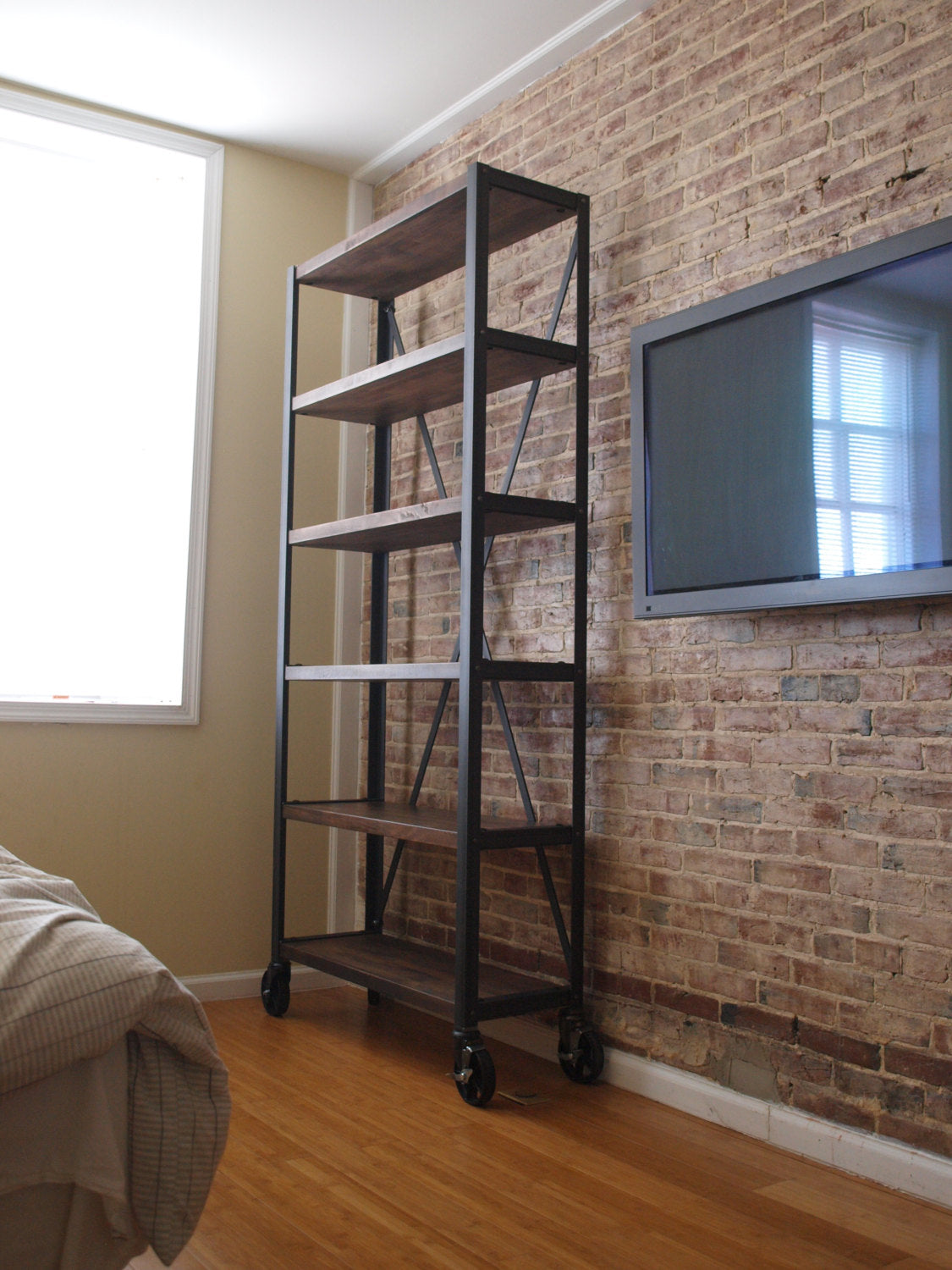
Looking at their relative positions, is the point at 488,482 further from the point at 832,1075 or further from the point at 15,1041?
the point at 15,1041

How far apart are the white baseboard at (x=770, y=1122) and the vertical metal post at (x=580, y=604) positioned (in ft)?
0.78

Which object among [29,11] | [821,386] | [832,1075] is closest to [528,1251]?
[832,1075]

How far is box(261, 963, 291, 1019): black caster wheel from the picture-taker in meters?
3.54

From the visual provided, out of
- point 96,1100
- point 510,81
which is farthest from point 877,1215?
point 510,81

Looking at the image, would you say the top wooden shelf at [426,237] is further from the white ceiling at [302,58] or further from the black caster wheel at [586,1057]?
the black caster wheel at [586,1057]

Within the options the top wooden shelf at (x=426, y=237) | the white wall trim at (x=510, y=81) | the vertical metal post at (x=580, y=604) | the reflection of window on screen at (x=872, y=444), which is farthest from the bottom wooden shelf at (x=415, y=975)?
the white wall trim at (x=510, y=81)

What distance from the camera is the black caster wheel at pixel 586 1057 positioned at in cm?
290

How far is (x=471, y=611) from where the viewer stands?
2.85m

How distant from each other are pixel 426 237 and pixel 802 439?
4.75 ft

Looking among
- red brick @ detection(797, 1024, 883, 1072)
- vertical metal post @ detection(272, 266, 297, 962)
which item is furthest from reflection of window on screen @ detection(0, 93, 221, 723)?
red brick @ detection(797, 1024, 883, 1072)

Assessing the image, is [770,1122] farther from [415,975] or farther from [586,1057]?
[415,975]

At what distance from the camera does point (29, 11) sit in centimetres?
326

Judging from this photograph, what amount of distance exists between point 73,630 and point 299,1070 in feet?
5.25

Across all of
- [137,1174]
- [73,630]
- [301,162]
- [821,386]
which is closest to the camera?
[137,1174]
